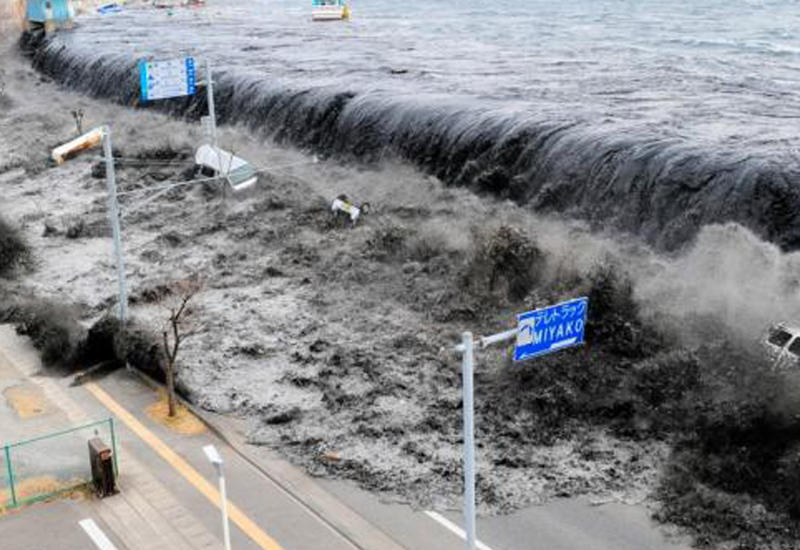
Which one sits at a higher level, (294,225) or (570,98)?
(570,98)

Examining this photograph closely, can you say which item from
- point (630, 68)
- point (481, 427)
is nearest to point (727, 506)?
point (481, 427)

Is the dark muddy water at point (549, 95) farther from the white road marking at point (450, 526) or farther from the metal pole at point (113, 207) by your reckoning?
the metal pole at point (113, 207)

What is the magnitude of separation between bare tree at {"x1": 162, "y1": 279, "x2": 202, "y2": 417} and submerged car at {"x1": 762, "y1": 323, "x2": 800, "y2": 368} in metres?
14.5

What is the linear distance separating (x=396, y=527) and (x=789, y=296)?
44.8 feet

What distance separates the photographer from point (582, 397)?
25094 mm

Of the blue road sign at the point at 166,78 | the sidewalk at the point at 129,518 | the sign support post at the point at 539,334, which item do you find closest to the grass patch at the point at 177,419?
the sidewalk at the point at 129,518

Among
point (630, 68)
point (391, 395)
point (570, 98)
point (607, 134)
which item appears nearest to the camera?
point (391, 395)

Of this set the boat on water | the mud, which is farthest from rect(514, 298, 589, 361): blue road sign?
the boat on water

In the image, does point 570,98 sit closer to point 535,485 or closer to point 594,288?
→ point 594,288

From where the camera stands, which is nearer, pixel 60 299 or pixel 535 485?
pixel 535 485

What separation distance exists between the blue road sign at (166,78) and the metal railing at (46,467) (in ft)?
56.5

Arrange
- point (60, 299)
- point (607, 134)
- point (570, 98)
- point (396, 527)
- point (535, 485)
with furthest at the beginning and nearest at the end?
1. point (570, 98)
2. point (607, 134)
3. point (60, 299)
4. point (535, 485)
5. point (396, 527)

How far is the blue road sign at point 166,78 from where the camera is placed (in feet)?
117

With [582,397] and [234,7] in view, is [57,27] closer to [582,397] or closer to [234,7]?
[234,7]
